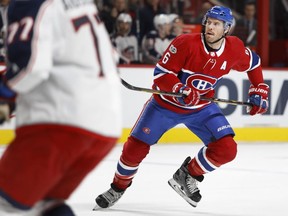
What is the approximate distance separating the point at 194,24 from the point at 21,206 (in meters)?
6.68

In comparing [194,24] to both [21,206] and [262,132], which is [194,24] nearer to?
[262,132]

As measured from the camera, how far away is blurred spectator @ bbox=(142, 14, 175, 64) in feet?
25.8

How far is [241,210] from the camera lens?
3984mm

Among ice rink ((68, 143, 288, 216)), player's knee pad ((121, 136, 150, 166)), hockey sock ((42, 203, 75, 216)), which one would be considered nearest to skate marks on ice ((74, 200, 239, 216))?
ice rink ((68, 143, 288, 216))

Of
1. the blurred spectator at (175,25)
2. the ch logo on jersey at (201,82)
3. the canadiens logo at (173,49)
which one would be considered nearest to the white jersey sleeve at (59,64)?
the canadiens logo at (173,49)

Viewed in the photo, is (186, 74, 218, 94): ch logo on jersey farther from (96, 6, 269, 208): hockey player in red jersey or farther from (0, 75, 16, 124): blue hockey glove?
(0, 75, 16, 124): blue hockey glove

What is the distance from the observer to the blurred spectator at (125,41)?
768 cm

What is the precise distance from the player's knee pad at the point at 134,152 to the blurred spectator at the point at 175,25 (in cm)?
410

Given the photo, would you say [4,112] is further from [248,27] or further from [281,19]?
[281,19]

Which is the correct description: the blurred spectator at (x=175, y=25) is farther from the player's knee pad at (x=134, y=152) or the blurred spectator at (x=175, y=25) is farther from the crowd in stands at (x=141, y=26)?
the player's knee pad at (x=134, y=152)

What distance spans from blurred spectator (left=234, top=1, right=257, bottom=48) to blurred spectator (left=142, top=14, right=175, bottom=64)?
1247mm

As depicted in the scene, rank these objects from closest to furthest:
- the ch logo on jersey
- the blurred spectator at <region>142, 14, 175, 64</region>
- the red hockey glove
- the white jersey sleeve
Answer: the white jersey sleeve, the red hockey glove, the ch logo on jersey, the blurred spectator at <region>142, 14, 175, 64</region>

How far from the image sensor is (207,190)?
15.4ft

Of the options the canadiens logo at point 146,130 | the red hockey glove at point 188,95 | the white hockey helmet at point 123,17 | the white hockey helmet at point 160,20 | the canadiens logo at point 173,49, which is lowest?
the white hockey helmet at point 160,20
